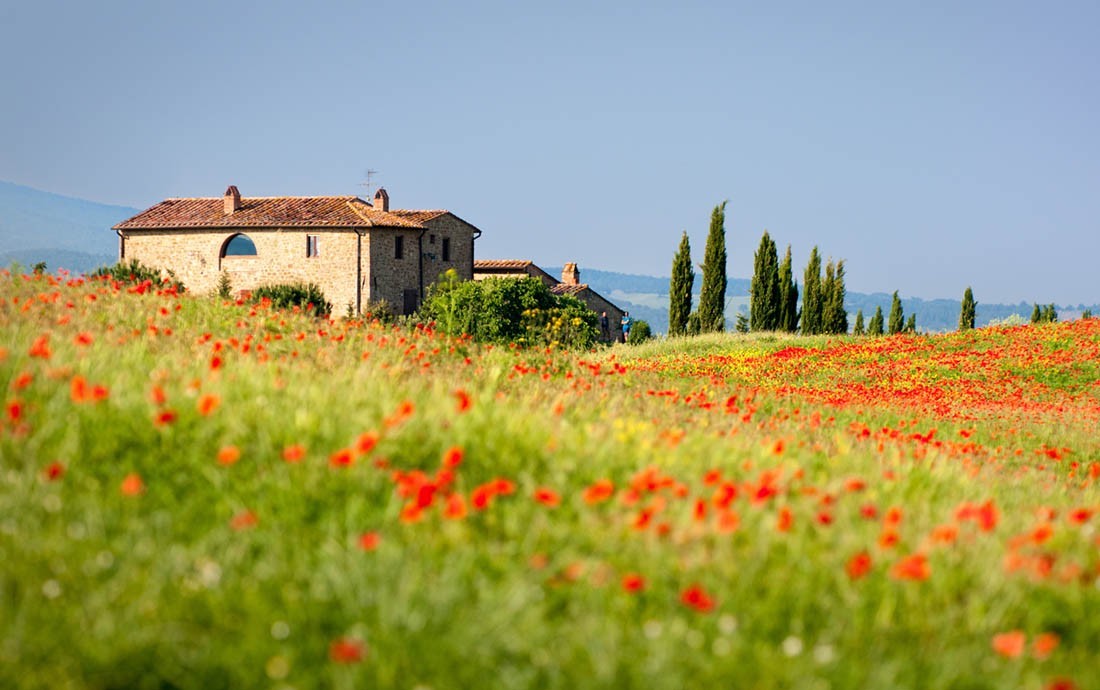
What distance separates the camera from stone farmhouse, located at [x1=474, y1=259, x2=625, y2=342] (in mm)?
67438

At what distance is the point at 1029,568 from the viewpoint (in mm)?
5094

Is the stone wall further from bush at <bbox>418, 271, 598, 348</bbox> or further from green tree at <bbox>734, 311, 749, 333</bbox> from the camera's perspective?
green tree at <bbox>734, 311, 749, 333</bbox>

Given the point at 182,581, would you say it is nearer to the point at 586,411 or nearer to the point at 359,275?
the point at 586,411

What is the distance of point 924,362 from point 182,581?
2730 centimetres

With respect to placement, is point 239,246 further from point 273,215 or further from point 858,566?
point 858,566

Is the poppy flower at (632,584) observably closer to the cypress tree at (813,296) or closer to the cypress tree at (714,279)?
the cypress tree at (714,279)

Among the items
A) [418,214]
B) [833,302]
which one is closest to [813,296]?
[833,302]

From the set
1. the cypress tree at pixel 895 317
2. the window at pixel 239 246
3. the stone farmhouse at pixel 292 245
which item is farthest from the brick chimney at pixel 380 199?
the cypress tree at pixel 895 317

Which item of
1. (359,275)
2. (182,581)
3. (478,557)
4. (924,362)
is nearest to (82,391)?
(182,581)

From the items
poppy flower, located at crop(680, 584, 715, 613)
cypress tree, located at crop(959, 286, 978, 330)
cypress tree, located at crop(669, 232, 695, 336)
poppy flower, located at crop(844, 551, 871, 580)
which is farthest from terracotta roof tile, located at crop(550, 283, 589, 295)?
poppy flower, located at crop(680, 584, 715, 613)

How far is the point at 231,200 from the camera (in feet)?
182

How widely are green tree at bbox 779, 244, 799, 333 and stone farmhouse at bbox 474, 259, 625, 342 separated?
15.7 meters

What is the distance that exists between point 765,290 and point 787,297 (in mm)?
2445

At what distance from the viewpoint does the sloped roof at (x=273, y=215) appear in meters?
54.0
